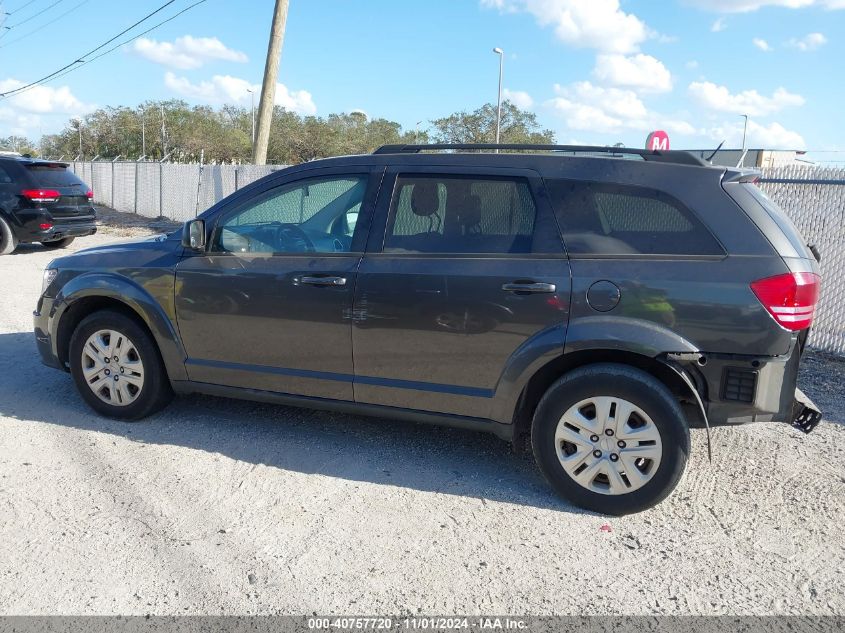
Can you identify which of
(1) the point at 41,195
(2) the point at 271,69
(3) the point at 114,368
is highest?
(2) the point at 271,69

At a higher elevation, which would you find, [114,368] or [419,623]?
[114,368]

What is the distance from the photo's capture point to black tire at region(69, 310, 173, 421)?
4609 mm

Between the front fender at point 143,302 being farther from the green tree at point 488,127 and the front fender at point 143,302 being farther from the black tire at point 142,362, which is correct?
the green tree at point 488,127

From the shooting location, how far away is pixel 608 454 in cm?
357

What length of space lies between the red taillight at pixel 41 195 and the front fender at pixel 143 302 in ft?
29.5

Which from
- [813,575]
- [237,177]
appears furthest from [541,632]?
[237,177]

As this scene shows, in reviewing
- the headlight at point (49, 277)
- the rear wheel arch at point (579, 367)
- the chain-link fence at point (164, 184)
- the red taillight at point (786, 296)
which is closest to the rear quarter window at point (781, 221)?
the red taillight at point (786, 296)

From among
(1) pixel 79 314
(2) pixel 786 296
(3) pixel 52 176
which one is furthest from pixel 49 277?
(3) pixel 52 176

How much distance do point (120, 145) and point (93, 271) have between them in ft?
183

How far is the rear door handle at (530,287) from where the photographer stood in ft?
11.8

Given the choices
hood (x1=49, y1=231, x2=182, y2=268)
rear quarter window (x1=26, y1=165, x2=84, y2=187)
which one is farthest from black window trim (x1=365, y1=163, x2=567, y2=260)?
rear quarter window (x1=26, y1=165, x2=84, y2=187)

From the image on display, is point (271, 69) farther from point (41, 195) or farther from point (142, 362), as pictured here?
point (142, 362)

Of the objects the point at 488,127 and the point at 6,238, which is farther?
the point at 488,127

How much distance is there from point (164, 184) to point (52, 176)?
710 centimetres
